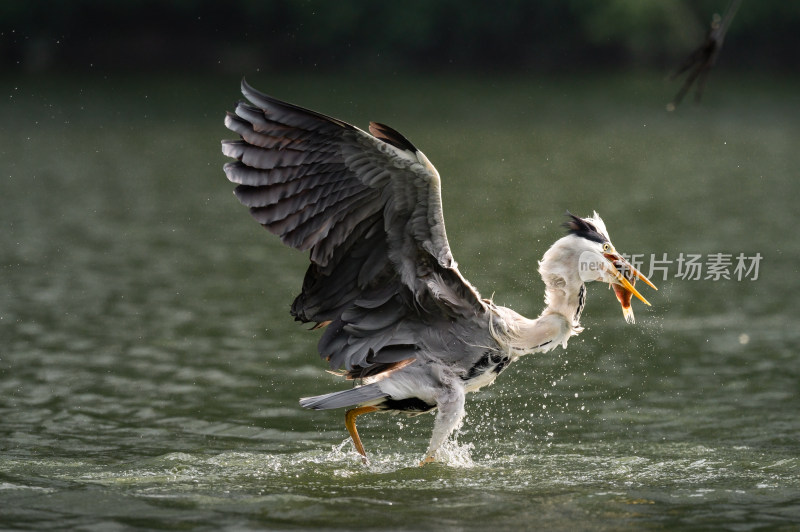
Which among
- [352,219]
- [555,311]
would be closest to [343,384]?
[555,311]

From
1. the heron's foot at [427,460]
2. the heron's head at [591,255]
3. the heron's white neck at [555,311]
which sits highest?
the heron's head at [591,255]

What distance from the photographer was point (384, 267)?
8.23 meters

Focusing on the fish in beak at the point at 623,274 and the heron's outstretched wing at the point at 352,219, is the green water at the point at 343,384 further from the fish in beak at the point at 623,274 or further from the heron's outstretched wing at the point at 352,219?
the fish in beak at the point at 623,274

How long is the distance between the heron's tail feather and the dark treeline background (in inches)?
1607

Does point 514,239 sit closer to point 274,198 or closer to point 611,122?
point 274,198

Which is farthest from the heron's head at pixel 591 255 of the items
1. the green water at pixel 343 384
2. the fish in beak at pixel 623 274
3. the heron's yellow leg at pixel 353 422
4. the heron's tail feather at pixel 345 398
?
the heron's yellow leg at pixel 353 422

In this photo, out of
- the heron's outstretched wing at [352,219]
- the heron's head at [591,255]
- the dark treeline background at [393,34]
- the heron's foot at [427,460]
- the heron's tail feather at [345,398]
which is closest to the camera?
the heron's outstretched wing at [352,219]

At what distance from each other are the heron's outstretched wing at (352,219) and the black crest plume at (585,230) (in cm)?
87

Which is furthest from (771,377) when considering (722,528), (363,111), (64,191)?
(363,111)

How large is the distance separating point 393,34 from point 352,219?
4490cm

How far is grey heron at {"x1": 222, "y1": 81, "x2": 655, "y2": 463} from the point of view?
7758 millimetres

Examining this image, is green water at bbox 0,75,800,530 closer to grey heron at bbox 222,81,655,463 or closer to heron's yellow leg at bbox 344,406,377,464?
heron's yellow leg at bbox 344,406,377,464

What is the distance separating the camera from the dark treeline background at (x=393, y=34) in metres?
49.3

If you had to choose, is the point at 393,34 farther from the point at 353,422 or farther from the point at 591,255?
the point at 353,422
